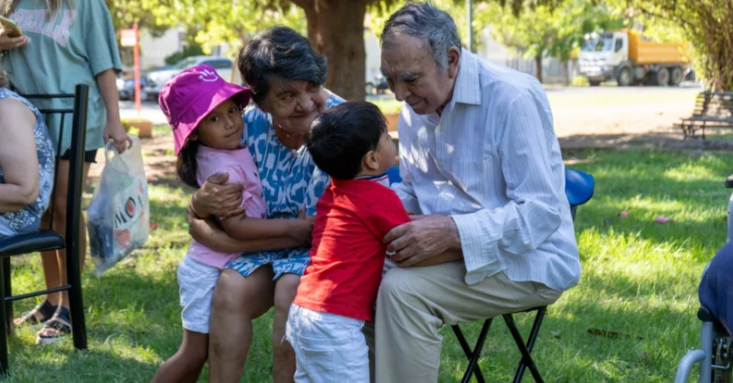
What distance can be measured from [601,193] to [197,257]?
5727 mm

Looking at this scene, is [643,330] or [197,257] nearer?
[197,257]

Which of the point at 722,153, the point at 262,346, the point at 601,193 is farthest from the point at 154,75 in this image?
the point at 262,346

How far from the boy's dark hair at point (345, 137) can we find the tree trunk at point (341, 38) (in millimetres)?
7517

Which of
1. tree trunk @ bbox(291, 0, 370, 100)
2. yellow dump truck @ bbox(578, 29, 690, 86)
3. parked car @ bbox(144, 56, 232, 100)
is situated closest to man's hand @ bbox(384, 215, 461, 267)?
tree trunk @ bbox(291, 0, 370, 100)

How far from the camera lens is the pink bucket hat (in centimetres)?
301

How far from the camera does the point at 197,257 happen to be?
316 centimetres

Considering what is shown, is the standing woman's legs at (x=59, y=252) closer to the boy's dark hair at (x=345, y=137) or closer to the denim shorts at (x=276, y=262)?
the denim shorts at (x=276, y=262)

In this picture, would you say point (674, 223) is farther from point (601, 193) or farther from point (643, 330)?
point (643, 330)

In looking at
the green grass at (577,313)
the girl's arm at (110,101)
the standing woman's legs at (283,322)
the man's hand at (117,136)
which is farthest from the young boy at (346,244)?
the girl's arm at (110,101)

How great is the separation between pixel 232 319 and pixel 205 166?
20.1 inches

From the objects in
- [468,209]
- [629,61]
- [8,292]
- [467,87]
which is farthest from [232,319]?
[629,61]

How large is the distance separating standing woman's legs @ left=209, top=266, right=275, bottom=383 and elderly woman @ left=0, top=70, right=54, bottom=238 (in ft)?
3.89

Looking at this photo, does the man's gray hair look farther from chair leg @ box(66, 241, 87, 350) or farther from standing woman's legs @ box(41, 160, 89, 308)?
standing woman's legs @ box(41, 160, 89, 308)

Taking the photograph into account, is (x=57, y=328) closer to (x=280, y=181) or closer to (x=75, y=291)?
(x=75, y=291)
